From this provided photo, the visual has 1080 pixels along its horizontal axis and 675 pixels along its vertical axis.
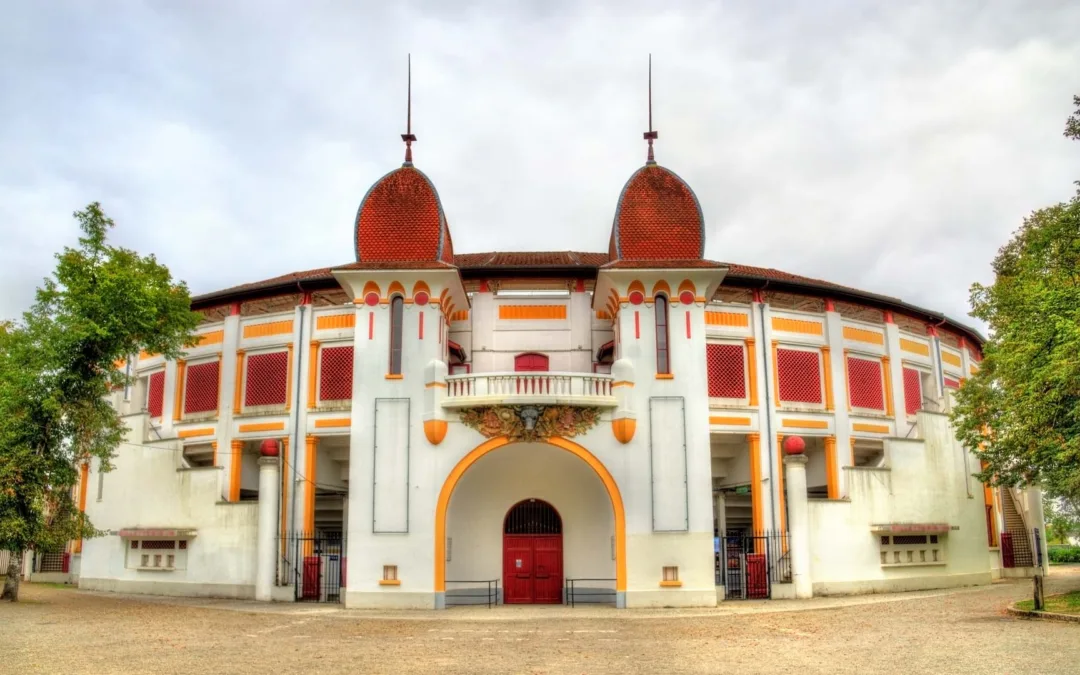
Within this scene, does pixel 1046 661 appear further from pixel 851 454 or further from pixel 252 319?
pixel 252 319

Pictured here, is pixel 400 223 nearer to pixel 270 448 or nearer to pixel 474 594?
pixel 270 448

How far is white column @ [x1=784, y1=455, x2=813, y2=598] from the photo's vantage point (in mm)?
24625

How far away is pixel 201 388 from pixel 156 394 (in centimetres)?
264

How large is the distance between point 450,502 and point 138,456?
1232cm

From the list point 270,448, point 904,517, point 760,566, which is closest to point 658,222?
point 760,566

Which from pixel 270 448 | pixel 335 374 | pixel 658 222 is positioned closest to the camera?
pixel 658 222

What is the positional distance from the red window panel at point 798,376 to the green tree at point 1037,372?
5959mm

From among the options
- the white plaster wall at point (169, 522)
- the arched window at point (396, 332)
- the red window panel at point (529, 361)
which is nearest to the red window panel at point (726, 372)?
the red window panel at point (529, 361)

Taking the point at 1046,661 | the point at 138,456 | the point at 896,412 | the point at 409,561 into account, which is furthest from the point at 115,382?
the point at 896,412

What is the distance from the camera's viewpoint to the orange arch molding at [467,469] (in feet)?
75.5

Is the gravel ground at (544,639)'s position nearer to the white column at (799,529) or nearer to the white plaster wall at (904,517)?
the white column at (799,529)

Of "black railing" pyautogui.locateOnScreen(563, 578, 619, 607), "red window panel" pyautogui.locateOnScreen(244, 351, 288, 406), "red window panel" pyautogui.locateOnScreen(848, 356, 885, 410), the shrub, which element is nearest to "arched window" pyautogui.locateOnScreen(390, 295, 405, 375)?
"black railing" pyautogui.locateOnScreen(563, 578, 619, 607)

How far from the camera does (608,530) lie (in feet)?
84.2

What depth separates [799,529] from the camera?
2464 centimetres
